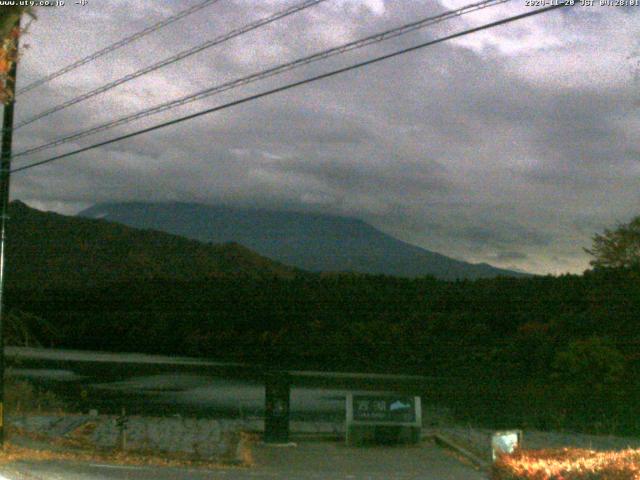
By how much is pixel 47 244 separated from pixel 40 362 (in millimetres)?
15809

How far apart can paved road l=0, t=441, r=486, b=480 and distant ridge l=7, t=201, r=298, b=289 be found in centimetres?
4574

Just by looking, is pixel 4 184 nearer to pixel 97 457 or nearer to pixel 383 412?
pixel 97 457

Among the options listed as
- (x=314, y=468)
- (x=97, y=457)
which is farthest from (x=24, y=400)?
(x=314, y=468)

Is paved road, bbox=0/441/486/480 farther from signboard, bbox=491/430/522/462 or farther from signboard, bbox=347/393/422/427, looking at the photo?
signboard, bbox=491/430/522/462

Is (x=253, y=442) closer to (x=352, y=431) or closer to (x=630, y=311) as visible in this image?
(x=352, y=431)

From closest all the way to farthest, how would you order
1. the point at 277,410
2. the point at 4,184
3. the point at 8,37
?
the point at 8,37 < the point at 4,184 < the point at 277,410

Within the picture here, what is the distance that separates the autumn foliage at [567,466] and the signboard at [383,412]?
8880 millimetres

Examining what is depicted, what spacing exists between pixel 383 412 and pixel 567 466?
11.3 m

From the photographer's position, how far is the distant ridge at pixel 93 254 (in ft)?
223

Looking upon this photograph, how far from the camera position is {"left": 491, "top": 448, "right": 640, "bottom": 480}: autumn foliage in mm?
9352

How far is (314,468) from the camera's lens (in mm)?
17094

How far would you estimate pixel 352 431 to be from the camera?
2145 cm

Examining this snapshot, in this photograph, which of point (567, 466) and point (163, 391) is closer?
point (567, 466)

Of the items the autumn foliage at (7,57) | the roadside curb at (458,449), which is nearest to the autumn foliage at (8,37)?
the autumn foliage at (7,57)
